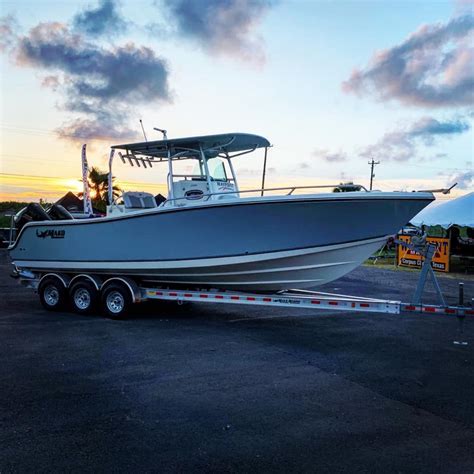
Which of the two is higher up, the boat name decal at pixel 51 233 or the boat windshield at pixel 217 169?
the boat windshield at pixel 217 169

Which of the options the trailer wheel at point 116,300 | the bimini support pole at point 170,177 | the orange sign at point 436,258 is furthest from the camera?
the orange sign at point 436,258

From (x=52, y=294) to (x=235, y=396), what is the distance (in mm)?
5605

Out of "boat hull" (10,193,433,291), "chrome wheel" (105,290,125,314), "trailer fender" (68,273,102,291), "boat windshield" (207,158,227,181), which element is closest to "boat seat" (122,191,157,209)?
"boat hull" (10,193,433,291)

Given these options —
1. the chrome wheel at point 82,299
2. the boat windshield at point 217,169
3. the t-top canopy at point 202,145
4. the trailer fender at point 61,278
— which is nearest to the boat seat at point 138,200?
the t-top canopy at point 202,145

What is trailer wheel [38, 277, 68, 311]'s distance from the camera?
882cm

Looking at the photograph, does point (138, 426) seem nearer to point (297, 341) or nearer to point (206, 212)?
point (297, 341)

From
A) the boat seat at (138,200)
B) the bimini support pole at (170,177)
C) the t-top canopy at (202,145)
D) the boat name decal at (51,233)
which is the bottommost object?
the boat name decal at (51,233)

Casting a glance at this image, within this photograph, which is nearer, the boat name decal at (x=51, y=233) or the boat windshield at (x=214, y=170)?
the boat windshield at (x=214, y=170)

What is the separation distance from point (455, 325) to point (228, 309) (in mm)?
4127

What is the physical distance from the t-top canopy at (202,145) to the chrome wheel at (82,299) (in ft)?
9.01

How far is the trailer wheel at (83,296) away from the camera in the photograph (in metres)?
8.41

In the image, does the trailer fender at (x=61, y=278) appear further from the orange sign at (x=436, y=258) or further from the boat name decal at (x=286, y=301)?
the orange sign at (x=436, y=258)

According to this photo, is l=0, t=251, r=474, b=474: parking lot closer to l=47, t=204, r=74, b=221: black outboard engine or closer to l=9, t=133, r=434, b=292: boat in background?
l=9, t=133, r=434, b=292: boat in background

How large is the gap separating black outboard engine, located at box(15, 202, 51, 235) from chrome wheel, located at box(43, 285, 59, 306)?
1450mm
